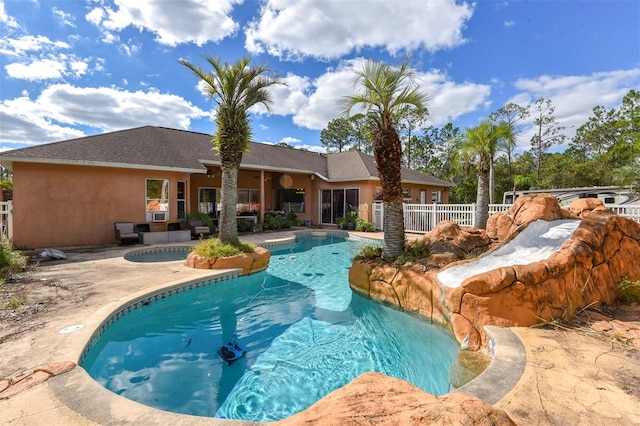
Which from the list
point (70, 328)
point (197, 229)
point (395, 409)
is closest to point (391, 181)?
point (395, 409)

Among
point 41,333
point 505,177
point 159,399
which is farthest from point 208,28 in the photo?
point 505,177

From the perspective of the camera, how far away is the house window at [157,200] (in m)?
12.8

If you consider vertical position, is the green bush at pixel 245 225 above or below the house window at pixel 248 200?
below

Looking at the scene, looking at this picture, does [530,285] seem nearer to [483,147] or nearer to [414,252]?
[414,252]

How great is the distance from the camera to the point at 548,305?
431 centimetres

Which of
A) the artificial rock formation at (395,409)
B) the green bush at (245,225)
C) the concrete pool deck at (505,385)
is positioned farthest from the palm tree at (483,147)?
the green bush at (245,225)

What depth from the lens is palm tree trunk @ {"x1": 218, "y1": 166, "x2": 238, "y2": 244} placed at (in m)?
8.87

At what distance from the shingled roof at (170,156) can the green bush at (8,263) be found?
440cm

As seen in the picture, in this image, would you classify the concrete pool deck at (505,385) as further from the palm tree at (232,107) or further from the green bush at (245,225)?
the green bush at (245,225)

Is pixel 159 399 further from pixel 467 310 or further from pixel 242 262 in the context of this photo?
pixel 242 262

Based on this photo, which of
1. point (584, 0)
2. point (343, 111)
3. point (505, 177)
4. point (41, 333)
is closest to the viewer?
point (41, 333)

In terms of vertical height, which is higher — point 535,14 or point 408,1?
point 535,14

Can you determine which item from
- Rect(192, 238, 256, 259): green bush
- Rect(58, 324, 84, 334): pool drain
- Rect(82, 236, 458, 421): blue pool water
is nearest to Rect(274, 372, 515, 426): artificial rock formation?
Rect(82, 236, 458, 421): blue pool water

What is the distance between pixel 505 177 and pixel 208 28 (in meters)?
29.6
